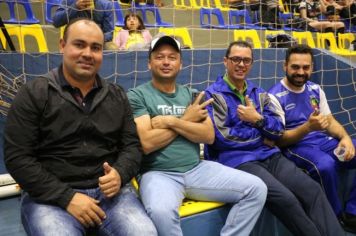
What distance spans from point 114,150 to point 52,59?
1.26m

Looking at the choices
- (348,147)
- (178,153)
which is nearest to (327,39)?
(348,147)

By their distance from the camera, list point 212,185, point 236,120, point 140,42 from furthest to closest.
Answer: point 140,42, point 236,120, point 212,185

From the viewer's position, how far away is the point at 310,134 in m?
1.91

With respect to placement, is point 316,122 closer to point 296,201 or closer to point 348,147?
point 348,147

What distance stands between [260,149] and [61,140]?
0.92 metres

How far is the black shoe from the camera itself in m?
1.76

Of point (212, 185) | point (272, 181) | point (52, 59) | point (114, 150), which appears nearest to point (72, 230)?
point (114, 150)

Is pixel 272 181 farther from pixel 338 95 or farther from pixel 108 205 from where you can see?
pixel 338 95

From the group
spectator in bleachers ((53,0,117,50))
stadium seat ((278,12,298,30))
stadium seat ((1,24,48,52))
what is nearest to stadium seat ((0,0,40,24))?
stadium seat ((1,24,48,52))

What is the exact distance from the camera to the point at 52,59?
231 centimetres

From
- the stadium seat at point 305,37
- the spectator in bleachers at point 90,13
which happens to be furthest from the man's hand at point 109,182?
the stadium seat at point 305,37

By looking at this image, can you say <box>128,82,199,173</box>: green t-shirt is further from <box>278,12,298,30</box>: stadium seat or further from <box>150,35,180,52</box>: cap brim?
<box>278,12,298,30</box>: stadium seat

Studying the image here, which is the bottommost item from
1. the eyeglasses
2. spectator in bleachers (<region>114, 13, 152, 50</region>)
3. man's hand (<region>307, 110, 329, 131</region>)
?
man's hand (<region>307, 110, 329, 131</region>)

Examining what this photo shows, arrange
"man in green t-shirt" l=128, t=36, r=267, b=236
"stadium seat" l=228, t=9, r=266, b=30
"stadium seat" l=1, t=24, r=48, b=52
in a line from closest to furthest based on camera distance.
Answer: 1. "man in green t-shirt" l=128, t=36, r=267, b=236
2. "stadium seat" l=1, t=24, r=48, b=52
3. "stadium seat" l=228, t=9, r=266, b=30
